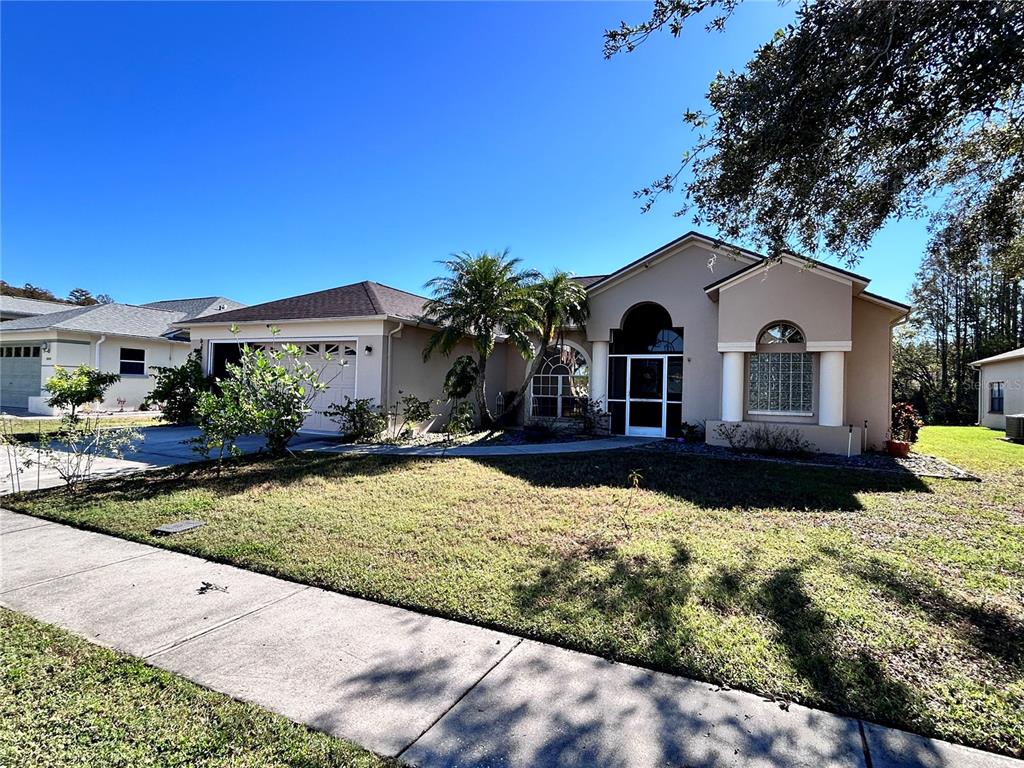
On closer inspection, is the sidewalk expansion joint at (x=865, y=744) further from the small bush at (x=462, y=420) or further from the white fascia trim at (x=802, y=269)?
the small bush at (x=462, y=420)

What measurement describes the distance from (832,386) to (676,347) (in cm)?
446

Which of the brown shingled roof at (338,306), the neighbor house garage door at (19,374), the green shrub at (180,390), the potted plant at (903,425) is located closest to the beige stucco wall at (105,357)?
the neighbor house garage door at (19,374)

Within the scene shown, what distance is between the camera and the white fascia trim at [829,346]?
12.2 meters

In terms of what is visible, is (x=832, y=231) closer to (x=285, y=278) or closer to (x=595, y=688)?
(x=595, y=688)

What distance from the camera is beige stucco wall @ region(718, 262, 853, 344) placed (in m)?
12.3

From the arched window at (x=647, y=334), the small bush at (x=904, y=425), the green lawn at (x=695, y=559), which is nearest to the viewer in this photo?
the green lawn at (x=695, y=559)

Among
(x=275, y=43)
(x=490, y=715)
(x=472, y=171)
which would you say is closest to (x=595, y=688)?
(x=490, y=715)

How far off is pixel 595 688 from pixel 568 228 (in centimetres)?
1639

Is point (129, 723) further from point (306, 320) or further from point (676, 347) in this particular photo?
point (676, 347)

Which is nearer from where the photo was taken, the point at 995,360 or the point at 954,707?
the point at 954,707

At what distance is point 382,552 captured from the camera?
17.7 ft

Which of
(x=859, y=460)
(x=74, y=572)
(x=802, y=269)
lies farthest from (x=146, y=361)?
(x=859, y=460)

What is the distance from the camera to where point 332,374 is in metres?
15.8

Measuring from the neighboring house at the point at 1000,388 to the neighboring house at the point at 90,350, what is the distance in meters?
39.1
